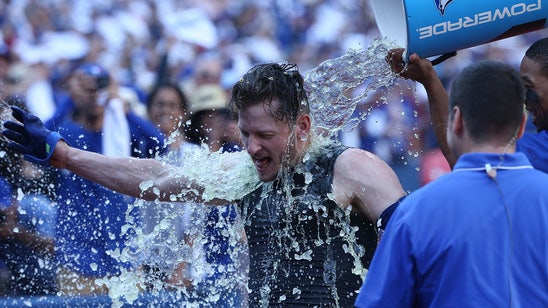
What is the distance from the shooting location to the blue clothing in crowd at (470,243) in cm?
234

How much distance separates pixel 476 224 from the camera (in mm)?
2357

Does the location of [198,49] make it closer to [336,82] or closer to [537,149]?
[336,82]

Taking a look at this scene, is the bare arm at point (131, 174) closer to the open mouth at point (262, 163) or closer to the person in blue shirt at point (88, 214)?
the open mouth at point (262, 163)

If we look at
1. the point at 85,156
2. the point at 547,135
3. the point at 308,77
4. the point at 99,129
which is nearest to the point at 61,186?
the point at 99,129

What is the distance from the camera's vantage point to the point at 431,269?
239 centimetres

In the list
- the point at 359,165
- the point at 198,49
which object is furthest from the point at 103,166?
the point at 198,49

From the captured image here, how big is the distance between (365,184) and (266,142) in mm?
423

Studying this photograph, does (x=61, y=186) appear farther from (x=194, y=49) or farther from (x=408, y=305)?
(x=408, y=305)

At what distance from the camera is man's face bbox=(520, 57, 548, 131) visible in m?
3.53

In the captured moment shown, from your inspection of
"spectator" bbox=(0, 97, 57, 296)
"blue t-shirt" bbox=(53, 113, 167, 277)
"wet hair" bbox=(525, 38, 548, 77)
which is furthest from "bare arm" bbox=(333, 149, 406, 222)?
"spectator" bbox=(0, 97, 57, 296)

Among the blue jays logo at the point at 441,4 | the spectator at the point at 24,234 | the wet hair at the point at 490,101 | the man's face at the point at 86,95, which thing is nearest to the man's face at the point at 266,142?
the blue jays logo at the point at 441,4

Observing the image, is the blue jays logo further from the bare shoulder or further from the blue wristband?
the blue wristband

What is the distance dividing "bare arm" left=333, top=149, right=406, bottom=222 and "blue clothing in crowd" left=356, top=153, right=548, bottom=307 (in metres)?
0.81

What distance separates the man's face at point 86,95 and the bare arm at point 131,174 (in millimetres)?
2334
